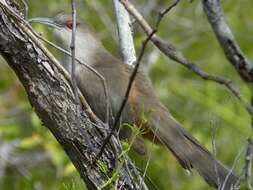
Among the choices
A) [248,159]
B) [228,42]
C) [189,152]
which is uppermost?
[228,42]

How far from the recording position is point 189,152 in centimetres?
465

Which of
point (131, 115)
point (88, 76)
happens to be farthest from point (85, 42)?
point (131, 115)

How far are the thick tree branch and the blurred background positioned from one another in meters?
2.94

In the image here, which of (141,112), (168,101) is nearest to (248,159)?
(141,112)

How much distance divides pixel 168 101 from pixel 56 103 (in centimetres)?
482

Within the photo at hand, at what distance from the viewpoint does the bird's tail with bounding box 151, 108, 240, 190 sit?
4.45 meters

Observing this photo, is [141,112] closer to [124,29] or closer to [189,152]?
[189,152]

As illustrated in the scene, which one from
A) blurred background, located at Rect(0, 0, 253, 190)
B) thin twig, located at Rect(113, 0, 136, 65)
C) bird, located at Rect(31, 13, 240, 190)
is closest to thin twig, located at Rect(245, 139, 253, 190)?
bird, located at Rect(31, 13, 240, 190)

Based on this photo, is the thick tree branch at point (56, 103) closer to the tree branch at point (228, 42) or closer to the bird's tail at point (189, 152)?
the bird's tail at point (189, 152)

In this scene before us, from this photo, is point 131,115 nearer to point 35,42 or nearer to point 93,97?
point 93,97

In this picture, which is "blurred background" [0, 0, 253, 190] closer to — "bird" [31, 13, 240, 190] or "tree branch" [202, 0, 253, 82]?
"bird" [31, 13, 240, 190]

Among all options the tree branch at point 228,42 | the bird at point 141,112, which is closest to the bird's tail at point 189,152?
the bird at point 141,112

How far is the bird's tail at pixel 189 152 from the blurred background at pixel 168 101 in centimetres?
222

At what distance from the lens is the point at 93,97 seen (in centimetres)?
486
